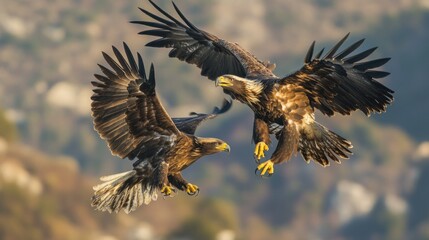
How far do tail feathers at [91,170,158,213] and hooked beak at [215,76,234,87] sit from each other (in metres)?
2.44

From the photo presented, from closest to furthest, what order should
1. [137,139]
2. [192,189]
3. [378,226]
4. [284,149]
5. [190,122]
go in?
[284,149], [192,189], [137,139], [190,122], [378,226]

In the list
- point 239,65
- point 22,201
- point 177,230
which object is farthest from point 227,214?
point 239,65

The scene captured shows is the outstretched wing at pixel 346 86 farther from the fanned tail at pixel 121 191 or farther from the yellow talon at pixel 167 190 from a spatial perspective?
the fanned tail at pixel 121 191

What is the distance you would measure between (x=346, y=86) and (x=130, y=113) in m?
3.53

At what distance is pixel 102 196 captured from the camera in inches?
814

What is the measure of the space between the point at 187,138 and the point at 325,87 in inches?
110

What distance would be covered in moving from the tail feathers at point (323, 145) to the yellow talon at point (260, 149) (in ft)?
2.94

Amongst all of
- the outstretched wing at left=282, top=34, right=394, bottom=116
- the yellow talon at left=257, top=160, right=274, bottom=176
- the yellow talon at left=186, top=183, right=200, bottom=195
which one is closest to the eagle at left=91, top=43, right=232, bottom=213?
the yellow talon at left=186, top=183, right=200, bottom=195

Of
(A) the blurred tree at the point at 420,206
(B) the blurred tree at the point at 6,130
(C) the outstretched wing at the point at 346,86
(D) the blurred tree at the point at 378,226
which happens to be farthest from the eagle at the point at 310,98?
(D) the blurred tree at the point at 378,226

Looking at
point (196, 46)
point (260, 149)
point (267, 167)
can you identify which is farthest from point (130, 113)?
point (267, 167)

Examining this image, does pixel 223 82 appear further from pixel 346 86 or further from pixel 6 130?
pixel 6 130

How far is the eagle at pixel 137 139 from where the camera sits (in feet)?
66.0

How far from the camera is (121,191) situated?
20688 millimetres

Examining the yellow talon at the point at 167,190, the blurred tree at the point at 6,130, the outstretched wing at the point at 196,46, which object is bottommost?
the yellow talon at the point at 167,190
